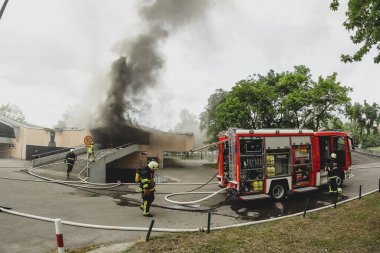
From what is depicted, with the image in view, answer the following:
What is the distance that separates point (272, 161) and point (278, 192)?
4.49ft

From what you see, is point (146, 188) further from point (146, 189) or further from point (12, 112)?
point (12, 112)

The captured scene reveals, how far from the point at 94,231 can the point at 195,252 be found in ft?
9.31

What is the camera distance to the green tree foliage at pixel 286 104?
2605 cm

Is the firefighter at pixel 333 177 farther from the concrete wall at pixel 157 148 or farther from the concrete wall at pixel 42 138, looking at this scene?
the concrete wall at pixel 42 138

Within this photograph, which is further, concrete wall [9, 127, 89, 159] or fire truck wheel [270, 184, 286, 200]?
concrete wall [9, 127, 89, 159]

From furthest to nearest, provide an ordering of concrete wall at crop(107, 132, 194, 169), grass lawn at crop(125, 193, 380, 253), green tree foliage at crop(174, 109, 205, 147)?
green tree foliage at crop(174, 109, 205, 147)
concrete wall at crop(107, 132, 194, 169)
grass lawn at crop(125, 193, 380, 253)

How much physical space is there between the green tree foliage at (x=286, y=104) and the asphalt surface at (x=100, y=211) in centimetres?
1318

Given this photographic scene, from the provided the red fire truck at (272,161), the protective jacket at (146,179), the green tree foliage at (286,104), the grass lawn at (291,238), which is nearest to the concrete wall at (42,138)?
the green tree foliage at (286,104)

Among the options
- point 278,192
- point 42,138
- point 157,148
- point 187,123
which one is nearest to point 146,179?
point 278,192

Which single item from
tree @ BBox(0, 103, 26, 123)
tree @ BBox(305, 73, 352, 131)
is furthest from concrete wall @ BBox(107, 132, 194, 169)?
tree @ BBox(0, 103, 26, 123)

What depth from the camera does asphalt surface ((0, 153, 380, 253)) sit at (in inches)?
255

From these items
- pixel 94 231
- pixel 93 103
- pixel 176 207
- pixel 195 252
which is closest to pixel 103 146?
pixel 93 103

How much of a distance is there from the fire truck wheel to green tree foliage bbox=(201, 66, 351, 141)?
16.5m

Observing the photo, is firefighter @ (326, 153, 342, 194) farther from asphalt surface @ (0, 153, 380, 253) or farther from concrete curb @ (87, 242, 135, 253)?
concrete curb @ (87, 242, 135, 253)
